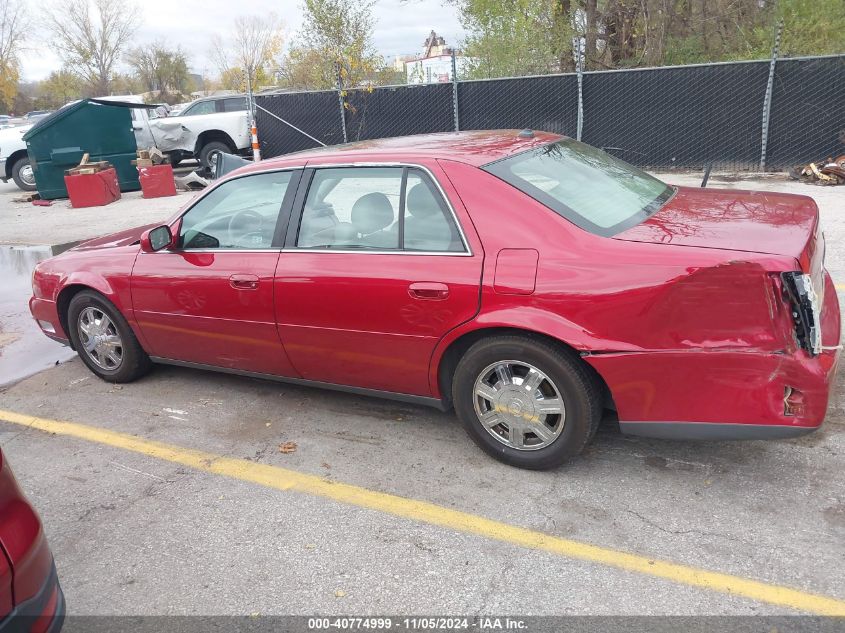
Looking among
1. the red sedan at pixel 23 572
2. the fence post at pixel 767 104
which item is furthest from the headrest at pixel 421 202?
the fence post at pixel 767 104

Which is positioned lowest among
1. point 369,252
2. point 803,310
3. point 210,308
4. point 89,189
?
point 89,189

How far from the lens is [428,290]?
3.31m

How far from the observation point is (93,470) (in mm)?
3723

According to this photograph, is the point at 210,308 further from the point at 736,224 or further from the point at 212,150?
the point at 212,150

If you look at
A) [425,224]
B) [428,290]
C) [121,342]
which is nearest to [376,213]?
[425,224]

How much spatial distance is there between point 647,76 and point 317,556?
11757 mm

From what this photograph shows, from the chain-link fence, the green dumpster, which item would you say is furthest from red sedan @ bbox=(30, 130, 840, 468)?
the green dumpster

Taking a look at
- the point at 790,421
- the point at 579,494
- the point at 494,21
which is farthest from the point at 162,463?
the point at 494,21

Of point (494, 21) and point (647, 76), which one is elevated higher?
point (494, 21)

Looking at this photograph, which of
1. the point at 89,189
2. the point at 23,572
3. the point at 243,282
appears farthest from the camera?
the point at 89,189

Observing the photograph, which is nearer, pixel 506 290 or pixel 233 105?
pixel 506 290

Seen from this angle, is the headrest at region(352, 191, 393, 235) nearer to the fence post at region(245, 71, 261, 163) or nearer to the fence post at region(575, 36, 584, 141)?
the fence post at region(575, 36, 584, 141)

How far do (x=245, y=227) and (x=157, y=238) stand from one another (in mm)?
614

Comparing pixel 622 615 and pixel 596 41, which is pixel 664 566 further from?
pixel 596 41
